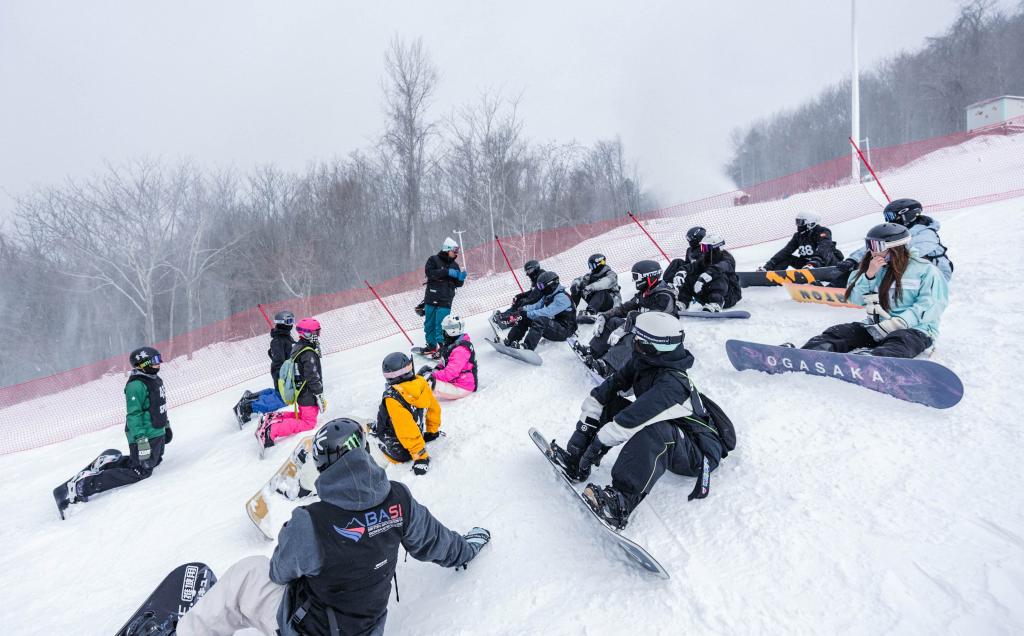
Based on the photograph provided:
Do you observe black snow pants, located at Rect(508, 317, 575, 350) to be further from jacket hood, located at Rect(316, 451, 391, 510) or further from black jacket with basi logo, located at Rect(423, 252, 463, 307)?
jacket hood, located at Rect(316, 451, 391, 510)

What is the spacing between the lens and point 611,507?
9.25 feet

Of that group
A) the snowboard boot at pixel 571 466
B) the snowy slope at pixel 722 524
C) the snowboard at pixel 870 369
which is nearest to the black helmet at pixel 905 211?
the snowy slope at pixel 722 524

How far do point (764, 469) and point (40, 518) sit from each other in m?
7.20

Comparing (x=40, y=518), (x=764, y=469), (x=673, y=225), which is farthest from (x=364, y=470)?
(x=673, y=225)

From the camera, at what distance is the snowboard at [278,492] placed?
371 cm

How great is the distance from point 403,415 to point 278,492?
3.85 feet

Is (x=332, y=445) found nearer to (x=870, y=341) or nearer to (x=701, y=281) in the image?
(x=870, y=341)

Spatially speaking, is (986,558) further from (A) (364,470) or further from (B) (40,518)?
(B) (40,518)

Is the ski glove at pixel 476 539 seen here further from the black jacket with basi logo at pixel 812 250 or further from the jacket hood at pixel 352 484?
the black jacket with basi logo at pixel 812 250

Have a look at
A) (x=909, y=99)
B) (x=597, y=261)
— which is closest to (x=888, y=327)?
(x=597, y=261)

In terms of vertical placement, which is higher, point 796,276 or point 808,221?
point 808,221

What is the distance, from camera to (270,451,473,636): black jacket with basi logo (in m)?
2.14

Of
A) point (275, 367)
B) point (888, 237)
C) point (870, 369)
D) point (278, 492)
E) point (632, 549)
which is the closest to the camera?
point (632, 549)

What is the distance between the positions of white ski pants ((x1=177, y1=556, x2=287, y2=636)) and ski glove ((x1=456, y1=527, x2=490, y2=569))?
42.3 inches
